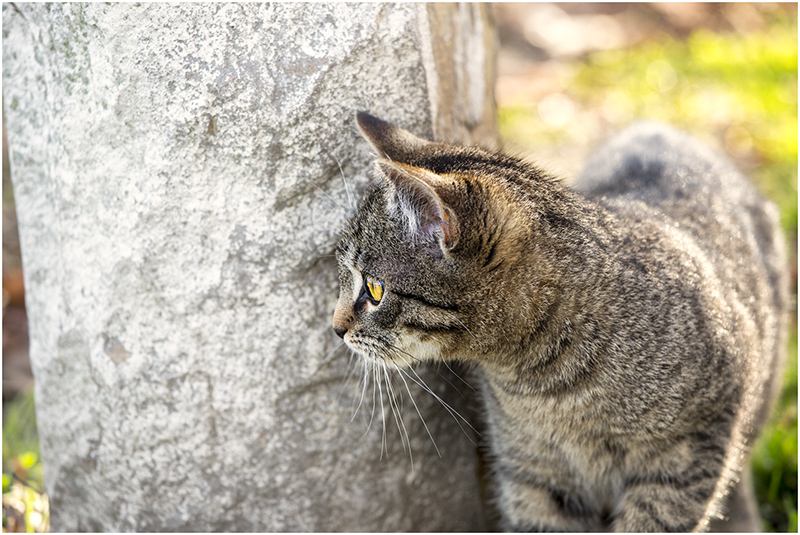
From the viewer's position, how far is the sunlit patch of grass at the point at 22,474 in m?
2.79

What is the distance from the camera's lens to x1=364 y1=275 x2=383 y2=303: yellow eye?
2.13 metres

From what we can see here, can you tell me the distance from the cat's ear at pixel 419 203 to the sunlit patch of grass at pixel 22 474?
188 centimetres

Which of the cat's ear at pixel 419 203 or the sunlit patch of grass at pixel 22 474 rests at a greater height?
the cat's ear at pixel 419 203

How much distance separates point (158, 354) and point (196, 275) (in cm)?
31

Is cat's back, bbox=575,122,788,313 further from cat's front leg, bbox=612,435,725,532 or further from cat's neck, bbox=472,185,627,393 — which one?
cat's front leg, bbox=612,435,725,532

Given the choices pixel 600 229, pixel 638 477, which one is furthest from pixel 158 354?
pixel 638 477

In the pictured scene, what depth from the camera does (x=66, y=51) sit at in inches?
87.9

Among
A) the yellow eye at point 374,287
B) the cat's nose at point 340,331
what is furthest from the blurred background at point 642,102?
the cat's nose at point 340,331

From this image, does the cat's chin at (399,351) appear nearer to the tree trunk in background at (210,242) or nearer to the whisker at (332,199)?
the tree trunk in background at (210,242)

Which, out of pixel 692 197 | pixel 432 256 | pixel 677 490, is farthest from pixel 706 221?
pixel 432 256

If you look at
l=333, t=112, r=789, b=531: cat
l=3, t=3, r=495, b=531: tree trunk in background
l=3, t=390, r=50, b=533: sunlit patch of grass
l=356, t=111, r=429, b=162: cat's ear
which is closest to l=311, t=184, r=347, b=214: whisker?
l=3, t=3, r=495, b=531: tree trunk in background

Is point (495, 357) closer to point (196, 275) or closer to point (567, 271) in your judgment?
point (567, 271)

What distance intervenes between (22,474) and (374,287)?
2.19 metres

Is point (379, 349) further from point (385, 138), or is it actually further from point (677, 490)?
point (677, 490)
